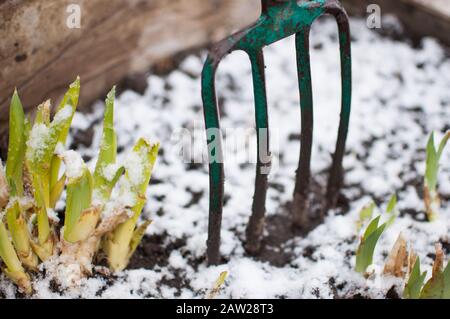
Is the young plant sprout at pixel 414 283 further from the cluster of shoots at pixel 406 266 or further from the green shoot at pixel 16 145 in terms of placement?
the green shoot at pixel 16 145

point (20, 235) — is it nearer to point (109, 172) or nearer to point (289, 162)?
point (109, 172)

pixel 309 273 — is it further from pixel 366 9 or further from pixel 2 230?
pixel 366 9

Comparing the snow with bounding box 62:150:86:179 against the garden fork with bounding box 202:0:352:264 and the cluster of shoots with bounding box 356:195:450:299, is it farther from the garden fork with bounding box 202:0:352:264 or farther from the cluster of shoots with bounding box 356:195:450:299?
the cluster of shoots with bounding box 356:195:450:299

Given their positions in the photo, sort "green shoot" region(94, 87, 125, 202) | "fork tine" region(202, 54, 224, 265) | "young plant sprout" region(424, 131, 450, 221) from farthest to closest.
Result: "young plant sprout" region(424, 131, 450, 221) → "green shoot" region(94, 87, 125, 202) → "fork tine" region(202, 54, 224, 265)

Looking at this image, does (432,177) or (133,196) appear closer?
(133,196)

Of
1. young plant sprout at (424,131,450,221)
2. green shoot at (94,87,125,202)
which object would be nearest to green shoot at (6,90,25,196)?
green shoot at (94,87,125,202)

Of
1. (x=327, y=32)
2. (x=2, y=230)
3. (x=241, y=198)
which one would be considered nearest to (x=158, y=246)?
(x=241, y=198)

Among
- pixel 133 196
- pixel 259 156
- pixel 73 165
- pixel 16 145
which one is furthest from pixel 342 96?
pixel 16 145

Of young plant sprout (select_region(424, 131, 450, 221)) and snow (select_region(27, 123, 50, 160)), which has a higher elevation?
snow (select_region(27, 123, 50, 160))
